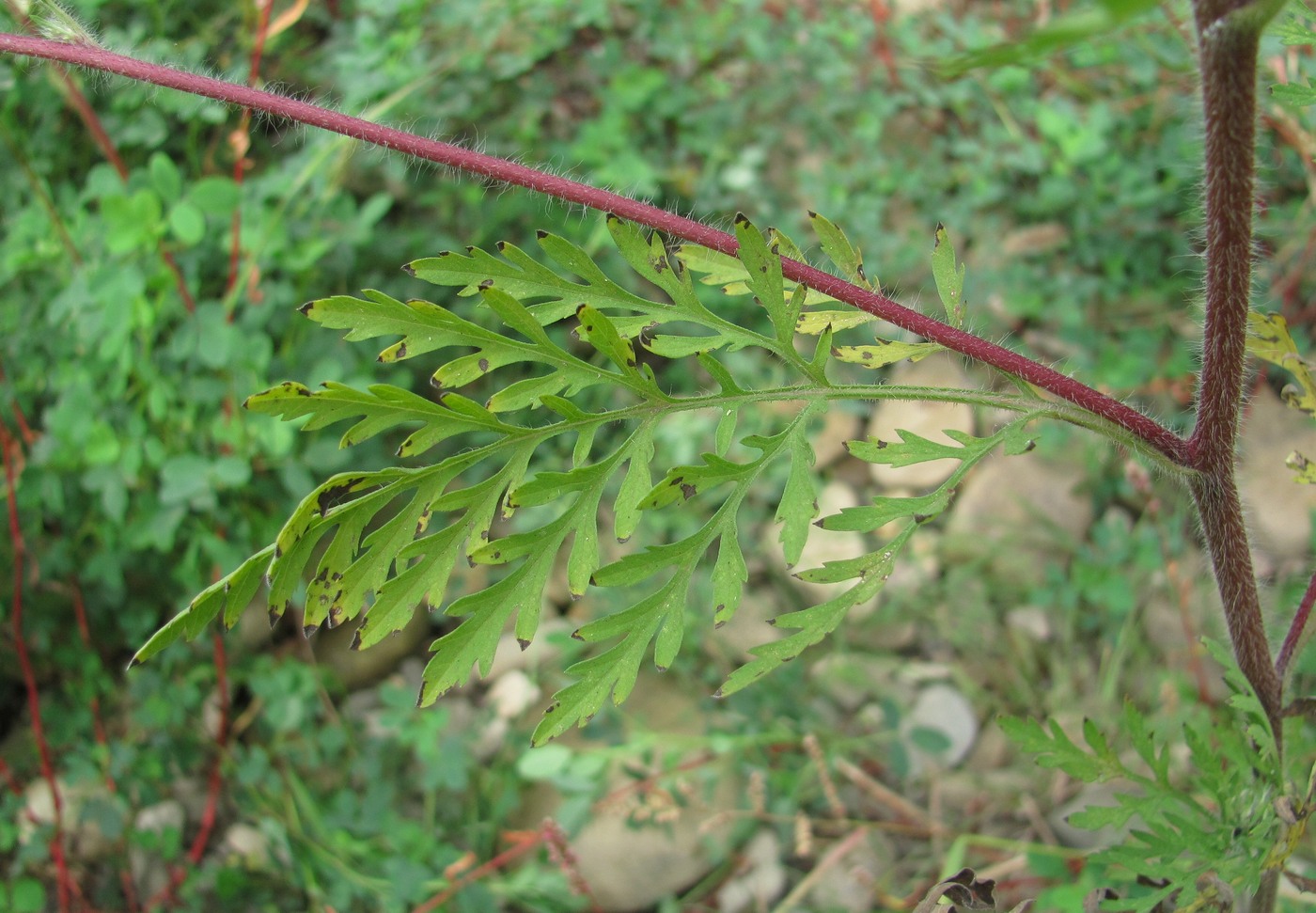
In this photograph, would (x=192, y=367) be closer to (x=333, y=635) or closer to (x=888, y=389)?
(x=333, y=635)

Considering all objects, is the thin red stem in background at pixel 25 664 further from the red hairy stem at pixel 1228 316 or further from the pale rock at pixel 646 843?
the red hairy stem at pixel 1228 316

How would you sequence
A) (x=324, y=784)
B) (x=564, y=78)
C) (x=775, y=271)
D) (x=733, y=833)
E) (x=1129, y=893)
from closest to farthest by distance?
(x=775, y=271), (x=1129, y=893), (x=733, y=833), (x=324, y=784), (x=564, y=78)

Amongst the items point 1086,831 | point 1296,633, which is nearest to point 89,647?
point 1086,831

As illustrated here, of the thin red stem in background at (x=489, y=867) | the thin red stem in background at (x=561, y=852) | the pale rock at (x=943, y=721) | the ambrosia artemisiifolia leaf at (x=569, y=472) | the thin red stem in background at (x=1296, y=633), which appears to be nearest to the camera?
the ambrosia artemisiifolia leaf at (x=569, y=472)

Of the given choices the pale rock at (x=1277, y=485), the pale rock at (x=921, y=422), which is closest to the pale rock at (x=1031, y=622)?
the pale rock at (x=921, y=422)

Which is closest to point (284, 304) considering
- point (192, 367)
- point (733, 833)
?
point (192, 367)

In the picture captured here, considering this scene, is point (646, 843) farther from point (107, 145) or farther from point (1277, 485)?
point (107, 145)

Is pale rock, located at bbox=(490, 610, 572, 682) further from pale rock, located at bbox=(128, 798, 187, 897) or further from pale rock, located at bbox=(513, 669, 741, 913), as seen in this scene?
pale rock, located at bbox=(128, 798, 187, 897)
